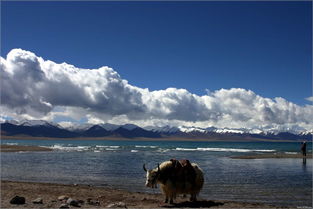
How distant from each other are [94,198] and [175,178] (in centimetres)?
384

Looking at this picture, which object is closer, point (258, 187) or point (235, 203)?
point (235, 203)

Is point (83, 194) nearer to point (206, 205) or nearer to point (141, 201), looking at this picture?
point (141, 201)

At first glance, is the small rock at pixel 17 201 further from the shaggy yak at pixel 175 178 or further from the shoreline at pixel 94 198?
the shaggy yak at pixel 175 178

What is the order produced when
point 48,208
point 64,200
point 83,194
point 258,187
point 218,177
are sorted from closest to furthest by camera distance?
point 48,208
point 64,200
point 83,194
point 258,187
point 218,177

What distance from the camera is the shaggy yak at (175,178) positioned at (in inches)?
543

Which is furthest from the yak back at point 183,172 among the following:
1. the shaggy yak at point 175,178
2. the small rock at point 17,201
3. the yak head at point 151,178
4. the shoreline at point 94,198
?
the small rock at point 17,201

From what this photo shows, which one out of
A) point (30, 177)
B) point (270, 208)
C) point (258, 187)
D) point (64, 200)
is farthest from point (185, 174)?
point (30, 177)

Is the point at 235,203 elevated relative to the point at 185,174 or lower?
lower

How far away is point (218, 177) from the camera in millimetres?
23812

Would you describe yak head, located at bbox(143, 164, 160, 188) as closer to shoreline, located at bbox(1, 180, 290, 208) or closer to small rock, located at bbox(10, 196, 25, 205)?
shoreline, located at bbox(1, 180, 290, 208)

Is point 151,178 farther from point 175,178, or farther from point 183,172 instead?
point 183,172

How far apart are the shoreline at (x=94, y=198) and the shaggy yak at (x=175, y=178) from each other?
0.51m

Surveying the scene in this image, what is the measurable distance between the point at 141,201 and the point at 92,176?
11041 mm

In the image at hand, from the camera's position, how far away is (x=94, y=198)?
49.8 feet
